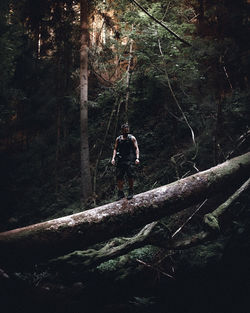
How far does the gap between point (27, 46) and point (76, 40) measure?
6962mm

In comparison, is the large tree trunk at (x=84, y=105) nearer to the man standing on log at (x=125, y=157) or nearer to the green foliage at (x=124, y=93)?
the green foliage at (x=124, y=93)

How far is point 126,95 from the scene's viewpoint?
44.2 feet

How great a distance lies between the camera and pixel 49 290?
650 cm

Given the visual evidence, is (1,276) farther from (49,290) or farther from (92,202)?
(92,202)

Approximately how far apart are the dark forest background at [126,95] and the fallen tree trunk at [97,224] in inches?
49.2

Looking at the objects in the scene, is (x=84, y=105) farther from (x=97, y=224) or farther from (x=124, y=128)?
(x=97, y=224)

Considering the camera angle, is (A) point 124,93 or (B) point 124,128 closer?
(B) point 124,128

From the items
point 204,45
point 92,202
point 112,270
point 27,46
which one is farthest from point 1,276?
point 27,46

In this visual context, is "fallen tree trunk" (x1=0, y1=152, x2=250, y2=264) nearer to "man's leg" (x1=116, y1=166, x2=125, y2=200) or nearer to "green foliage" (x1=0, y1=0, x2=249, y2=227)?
"man's leg" (x1=116, y1=166, x2=125, y2=200)

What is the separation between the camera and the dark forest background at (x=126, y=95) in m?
8.77

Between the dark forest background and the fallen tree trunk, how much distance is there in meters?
1.25

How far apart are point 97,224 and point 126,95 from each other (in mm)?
9237

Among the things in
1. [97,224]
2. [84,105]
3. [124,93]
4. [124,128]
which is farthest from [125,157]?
[124,93]

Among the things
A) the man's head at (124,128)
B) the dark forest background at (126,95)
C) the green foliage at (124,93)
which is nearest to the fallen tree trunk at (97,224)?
the dark forest background at (126,95)
